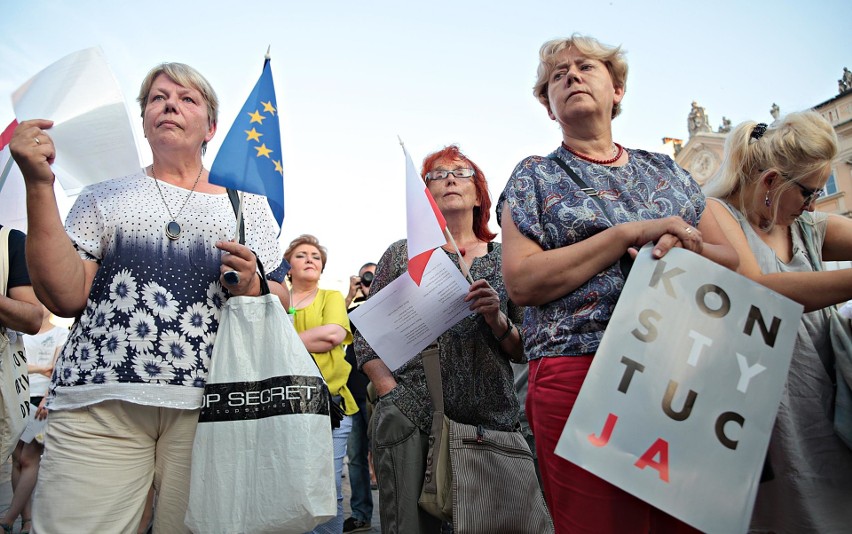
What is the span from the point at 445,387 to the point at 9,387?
224 cm

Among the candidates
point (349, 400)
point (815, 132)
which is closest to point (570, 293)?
point (815, 132)

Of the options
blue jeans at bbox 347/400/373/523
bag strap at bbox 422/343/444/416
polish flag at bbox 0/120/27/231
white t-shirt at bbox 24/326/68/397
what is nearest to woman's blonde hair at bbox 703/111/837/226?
bag strap at bbox 422/343/444/416

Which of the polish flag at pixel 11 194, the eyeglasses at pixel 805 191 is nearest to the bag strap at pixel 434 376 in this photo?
the eyeglasses at pixel 805 191

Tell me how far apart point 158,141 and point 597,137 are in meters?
1.71

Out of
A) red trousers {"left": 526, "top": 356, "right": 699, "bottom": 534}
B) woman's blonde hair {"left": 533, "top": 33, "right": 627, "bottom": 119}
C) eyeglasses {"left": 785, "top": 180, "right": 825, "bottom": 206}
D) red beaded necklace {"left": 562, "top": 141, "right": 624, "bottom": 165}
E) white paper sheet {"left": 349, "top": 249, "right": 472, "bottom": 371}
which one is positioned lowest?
red trousers {"left": 526, "top": 356, "right": 699, "bottom": 534}

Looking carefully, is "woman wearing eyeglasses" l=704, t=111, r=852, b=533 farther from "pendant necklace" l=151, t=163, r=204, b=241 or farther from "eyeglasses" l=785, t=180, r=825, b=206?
"pendant necklace" l=151, t=163, r=204, b=241

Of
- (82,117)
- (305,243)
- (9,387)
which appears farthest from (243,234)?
(305,243)

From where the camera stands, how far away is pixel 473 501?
284 centimetres

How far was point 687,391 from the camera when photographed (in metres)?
1.74

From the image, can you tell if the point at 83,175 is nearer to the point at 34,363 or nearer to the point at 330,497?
the point at 330,497

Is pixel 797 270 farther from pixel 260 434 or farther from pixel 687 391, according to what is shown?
pixel 260 434

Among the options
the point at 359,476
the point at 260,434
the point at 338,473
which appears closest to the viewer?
the point at 260,434

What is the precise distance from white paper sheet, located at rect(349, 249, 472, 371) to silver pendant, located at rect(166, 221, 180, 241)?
0.99 meters

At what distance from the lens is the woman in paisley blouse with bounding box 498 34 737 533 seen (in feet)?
6.32
